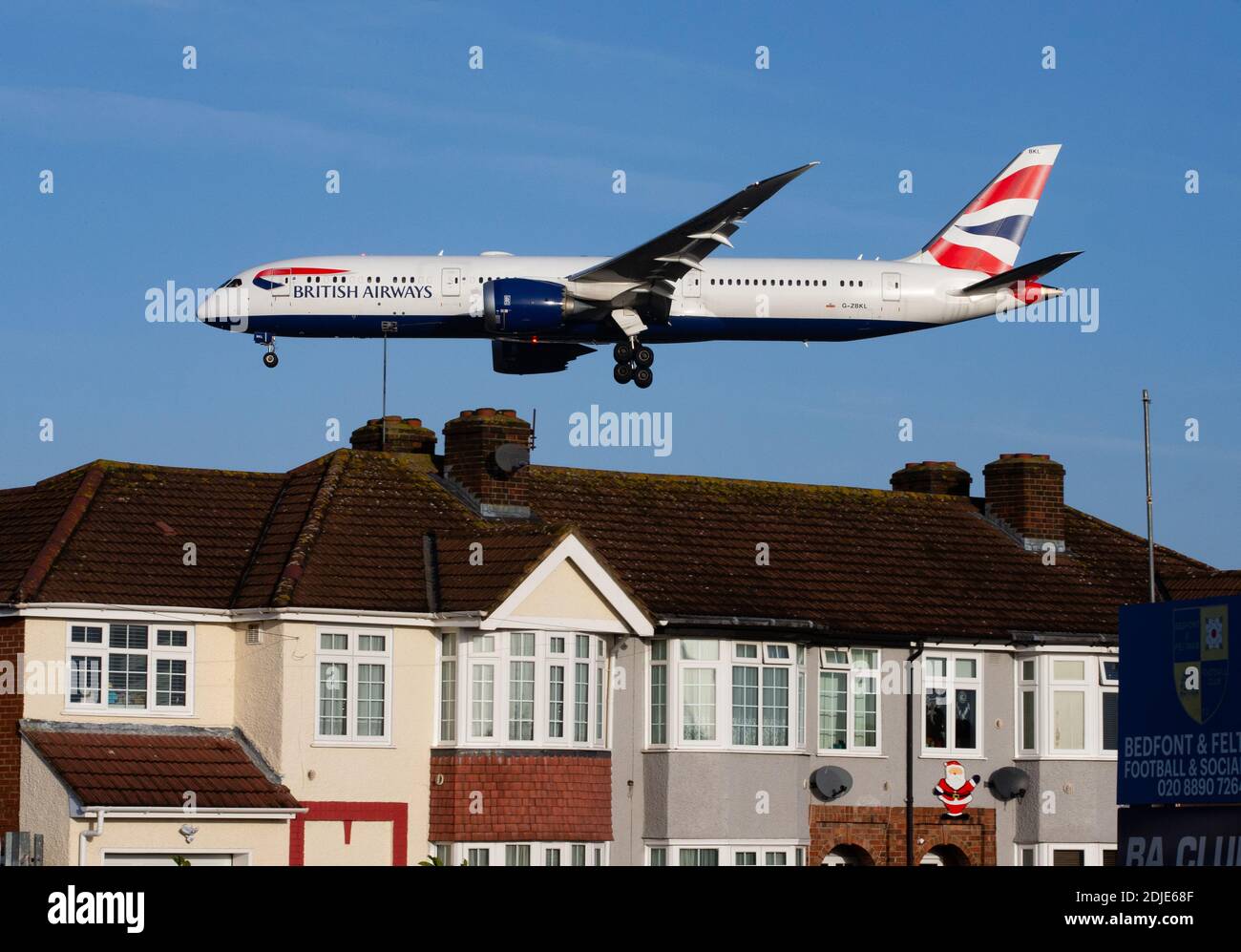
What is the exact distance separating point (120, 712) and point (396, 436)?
9.42m

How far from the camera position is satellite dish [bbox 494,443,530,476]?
4300cm

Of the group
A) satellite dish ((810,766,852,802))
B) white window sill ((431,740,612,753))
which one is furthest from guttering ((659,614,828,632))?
white window sill ((431,740,612,753))

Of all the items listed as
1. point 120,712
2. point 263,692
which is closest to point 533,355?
point 263,692

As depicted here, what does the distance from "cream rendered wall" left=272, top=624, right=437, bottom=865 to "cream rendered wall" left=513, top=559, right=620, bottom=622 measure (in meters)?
2.07

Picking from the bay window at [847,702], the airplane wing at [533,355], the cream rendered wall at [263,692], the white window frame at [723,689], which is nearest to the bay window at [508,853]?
the white window frame at [723,689]

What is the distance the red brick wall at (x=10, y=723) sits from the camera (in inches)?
1448

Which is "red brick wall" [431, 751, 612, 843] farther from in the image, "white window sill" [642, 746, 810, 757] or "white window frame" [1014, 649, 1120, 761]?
"white window frame" [1014, 649, 1120, 761]

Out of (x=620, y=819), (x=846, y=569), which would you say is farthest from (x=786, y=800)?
(x=846, y=569)

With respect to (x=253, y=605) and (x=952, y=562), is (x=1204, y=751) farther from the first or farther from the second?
(x=952, y=562)

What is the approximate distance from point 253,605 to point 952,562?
14525 millimetres

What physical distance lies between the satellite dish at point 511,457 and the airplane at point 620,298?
953cm

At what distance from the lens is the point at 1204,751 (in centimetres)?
2409

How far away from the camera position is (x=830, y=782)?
41.6 metres

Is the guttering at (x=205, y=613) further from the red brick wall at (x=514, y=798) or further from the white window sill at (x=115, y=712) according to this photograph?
the red brick wall at (x=514, y=798)
